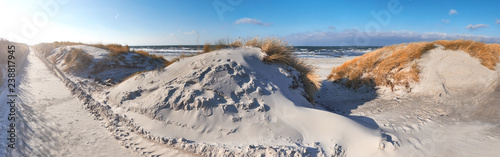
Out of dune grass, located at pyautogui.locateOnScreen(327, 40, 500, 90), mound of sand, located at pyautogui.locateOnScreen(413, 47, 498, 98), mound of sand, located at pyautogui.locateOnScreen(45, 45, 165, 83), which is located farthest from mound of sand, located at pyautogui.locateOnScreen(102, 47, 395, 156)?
mound of sand, located at pyautogui.locateOnScreen(45, 45, 165, 83)

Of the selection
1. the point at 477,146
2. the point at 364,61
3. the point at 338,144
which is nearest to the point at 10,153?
the point at 338,144

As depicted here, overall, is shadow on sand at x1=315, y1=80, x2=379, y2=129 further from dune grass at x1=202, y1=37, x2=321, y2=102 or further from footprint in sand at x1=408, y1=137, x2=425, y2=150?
footprint in sand at x1=408, y1=137, x2=425, y2=150

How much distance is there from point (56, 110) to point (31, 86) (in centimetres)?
382

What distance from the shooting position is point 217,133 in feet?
9.80

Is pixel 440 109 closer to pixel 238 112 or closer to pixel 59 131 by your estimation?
pixel 238 112

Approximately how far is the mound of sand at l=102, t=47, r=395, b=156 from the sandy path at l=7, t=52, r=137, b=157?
511 mm

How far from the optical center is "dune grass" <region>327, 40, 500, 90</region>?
14.3 feet

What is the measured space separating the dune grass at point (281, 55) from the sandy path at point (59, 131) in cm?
323

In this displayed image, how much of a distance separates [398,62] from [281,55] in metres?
3.31

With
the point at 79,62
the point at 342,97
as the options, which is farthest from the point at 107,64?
the point at 342,97

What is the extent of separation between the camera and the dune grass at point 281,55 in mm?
4918

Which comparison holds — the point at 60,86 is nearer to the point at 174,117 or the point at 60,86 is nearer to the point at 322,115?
the point at 174,117

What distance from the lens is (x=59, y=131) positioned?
3.30m

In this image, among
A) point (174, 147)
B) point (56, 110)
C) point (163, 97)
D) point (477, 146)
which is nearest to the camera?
point (477, 146)
